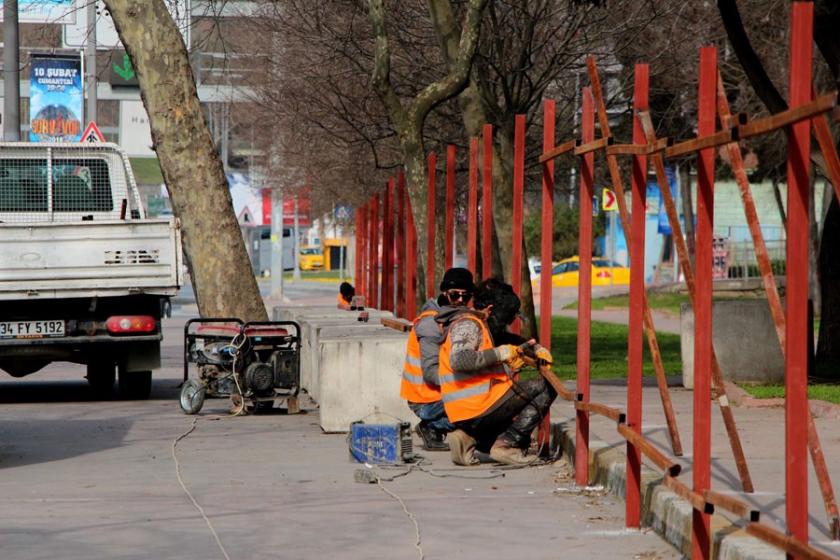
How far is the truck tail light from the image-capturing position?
16109mm

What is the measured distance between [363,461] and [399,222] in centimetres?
971

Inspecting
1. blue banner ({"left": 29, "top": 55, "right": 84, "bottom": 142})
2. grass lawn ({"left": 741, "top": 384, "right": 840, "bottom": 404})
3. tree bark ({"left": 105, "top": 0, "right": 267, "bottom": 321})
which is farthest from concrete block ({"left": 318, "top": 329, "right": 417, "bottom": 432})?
blue banner ({"left": 29, "top": 55, "right": 84, "bottom": 142})

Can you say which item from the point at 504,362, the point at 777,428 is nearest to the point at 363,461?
the point at 504,362

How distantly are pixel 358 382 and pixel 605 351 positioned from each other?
1217 centimetres

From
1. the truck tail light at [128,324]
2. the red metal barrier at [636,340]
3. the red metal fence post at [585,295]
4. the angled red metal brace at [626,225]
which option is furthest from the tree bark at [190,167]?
the red metal barrier at [636,340]

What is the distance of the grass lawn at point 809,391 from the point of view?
1410 cm

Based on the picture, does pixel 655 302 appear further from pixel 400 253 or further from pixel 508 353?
pixel 508 353

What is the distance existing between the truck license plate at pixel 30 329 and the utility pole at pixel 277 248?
31.4m

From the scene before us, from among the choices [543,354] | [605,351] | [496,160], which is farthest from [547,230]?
[605,351]

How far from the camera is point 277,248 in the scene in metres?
48.7

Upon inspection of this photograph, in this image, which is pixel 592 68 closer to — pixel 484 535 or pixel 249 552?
pixel 484 535

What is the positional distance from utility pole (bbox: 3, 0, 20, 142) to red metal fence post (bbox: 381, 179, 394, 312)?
6.45 metres

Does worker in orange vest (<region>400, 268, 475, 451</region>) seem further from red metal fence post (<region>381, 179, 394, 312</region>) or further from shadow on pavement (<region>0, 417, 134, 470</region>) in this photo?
red metal fence post (<region>381, 179, 394, 312</region>)

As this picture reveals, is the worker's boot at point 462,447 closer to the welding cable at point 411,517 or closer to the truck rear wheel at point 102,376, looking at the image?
the welding cable at point 411,517
